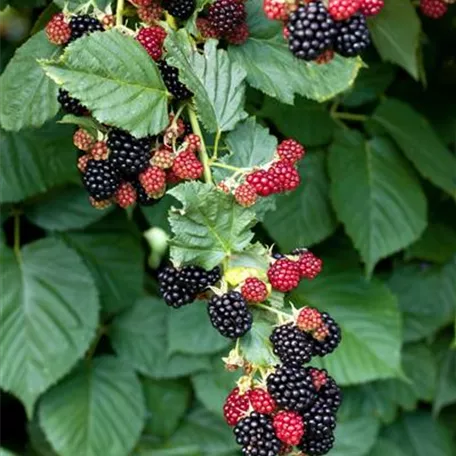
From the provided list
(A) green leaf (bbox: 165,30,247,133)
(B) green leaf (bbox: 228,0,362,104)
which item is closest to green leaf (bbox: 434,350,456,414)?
(B) green leaf (bbox: 228,0,362,104)

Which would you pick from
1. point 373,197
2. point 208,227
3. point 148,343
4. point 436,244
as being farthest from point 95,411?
point 208,227

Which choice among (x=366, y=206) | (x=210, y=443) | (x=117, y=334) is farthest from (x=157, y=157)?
(x=210, y=443)

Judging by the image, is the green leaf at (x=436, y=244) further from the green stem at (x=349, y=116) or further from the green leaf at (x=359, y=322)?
the green stem at (x=349, y=116)

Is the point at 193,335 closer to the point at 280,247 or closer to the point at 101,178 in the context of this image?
the point at 280,247

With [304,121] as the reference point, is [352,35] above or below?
above

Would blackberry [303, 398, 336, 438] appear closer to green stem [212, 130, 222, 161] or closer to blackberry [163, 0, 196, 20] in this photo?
green stem [212, 130, 222, 161]

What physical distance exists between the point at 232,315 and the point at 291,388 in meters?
0.09

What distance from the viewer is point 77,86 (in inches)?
42.1

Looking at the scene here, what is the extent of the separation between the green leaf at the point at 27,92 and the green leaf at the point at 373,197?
684 mm

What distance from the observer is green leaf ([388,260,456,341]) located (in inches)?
85.6

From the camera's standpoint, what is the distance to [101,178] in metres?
1.12

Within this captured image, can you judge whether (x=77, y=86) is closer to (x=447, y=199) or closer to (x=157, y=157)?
(x=157, y=157)

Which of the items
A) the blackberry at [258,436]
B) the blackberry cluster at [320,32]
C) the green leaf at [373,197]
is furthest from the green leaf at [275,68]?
the green leaf at [373,197]

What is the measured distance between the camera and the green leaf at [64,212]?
6.19ft
